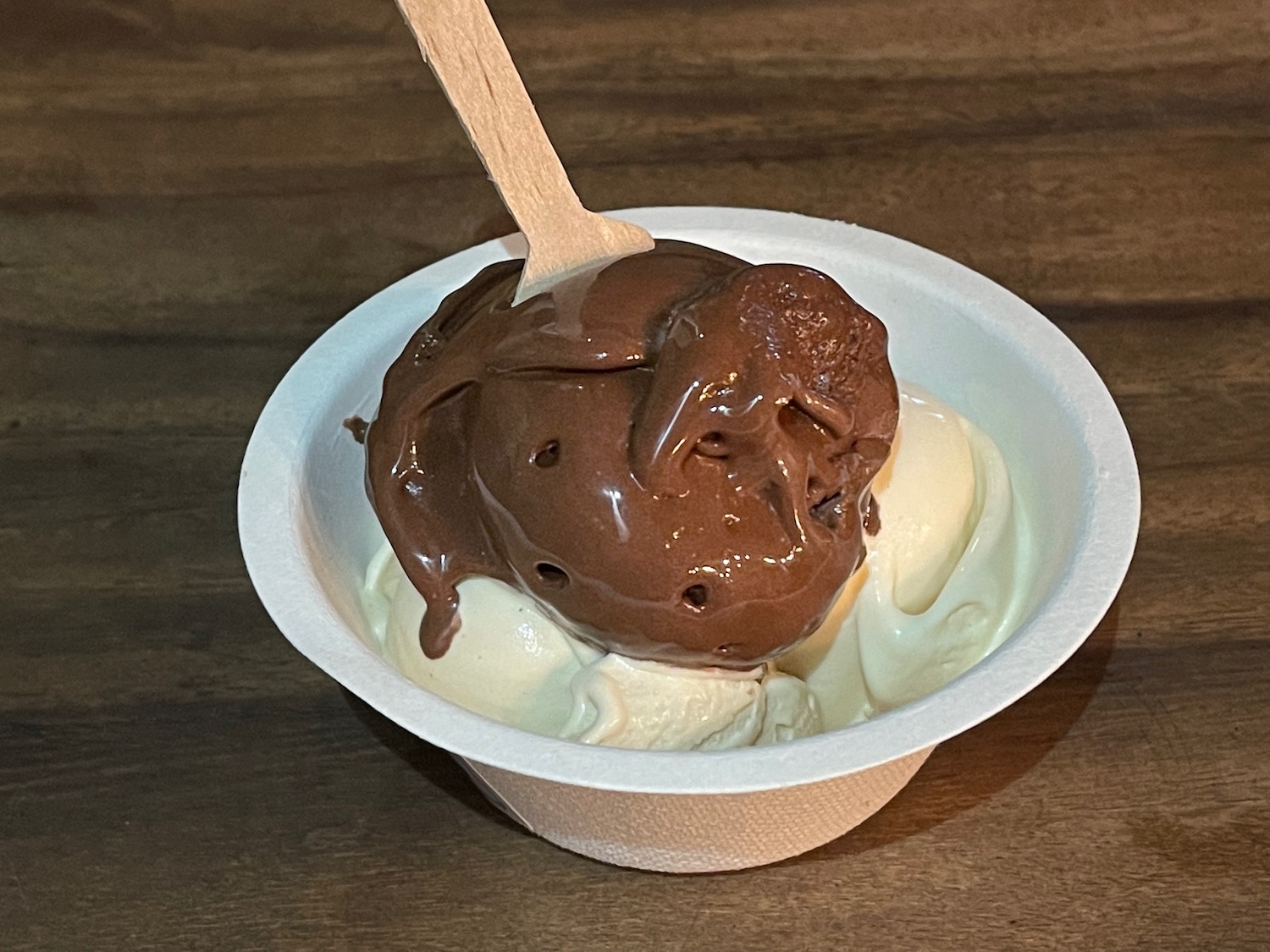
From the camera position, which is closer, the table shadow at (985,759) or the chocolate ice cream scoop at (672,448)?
the chocolate ice cream scoop at (672,448)

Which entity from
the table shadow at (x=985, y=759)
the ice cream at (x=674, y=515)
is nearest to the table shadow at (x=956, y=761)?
the table shadow at (x=985, y=759)

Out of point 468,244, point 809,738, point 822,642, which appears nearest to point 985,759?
point 822,642

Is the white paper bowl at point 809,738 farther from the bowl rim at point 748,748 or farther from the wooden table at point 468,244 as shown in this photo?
the wooden table at point 468,244

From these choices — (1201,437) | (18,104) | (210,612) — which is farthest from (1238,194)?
(18,104)

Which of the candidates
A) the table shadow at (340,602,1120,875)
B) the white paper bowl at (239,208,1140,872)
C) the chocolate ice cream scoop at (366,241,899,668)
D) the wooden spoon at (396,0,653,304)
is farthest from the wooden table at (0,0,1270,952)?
the wooden spoon at (396,0,653,304)

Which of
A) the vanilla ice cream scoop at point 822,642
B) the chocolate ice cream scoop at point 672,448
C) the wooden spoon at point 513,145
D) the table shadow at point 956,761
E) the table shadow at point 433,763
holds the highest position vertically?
the wooden spoon at point 513,145

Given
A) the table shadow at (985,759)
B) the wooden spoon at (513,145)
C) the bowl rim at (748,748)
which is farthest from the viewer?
the table shadow at (985,759)

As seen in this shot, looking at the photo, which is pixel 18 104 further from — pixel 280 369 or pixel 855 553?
pixel 855 553
